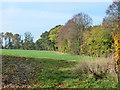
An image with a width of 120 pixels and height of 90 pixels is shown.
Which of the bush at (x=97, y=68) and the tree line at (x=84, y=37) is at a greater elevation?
the tree line at (x=84, y=37)

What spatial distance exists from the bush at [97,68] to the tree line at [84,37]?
1.75 meters

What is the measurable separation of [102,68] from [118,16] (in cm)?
701

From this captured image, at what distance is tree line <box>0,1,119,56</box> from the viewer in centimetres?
1163

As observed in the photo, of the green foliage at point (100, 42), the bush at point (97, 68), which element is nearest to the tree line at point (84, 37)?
the green foliage at point (100, 42)

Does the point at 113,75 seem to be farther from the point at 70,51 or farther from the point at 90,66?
the point at 70,51

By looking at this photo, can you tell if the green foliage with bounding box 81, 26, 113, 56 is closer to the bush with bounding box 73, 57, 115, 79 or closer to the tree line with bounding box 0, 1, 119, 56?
the tree line with bounding box 0, 1, 119, 56

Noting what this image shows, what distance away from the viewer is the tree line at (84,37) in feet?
38.2

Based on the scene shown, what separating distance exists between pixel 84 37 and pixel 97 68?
865 cm

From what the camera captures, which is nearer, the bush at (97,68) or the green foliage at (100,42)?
the bush at (97,68)

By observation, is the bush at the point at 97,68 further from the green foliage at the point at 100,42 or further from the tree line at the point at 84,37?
the green foliage at the point at 100,42

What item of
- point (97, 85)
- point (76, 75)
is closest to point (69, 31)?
point (76, 75)

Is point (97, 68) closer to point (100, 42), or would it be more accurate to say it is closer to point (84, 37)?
point (100, 42)

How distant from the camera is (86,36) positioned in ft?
45.6

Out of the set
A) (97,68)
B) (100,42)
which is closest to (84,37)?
(100,42)
